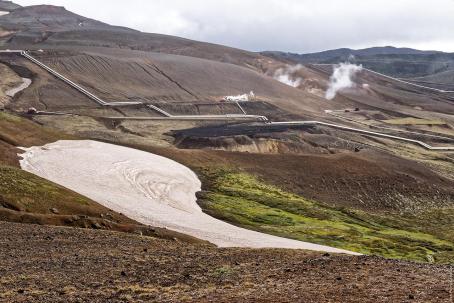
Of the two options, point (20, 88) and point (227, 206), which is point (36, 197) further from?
point (20, 88)

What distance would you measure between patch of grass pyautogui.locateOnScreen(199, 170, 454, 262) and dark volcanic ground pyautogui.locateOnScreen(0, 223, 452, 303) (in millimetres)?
26267

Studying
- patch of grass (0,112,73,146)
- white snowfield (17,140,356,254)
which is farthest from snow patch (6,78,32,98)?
white snowfield (17,140,356,254)

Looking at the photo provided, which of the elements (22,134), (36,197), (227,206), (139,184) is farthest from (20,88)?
(36,197)

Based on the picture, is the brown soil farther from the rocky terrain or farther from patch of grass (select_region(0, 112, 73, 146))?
patch of grass (select_region(0, 112, 73, 146))

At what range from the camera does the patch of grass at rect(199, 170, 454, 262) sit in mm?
61469

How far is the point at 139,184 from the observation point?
240 feet

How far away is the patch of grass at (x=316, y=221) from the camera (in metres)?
61.5

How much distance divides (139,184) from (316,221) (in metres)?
22.1

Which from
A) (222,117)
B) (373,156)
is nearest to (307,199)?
(373,156)

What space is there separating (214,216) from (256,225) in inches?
193

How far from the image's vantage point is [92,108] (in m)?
158

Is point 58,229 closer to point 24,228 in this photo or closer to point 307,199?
point 24,228

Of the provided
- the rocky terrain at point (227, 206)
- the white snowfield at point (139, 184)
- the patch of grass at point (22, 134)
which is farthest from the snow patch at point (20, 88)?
the white snowfield at point (139, 184)

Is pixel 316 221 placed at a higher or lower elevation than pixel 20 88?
lower
